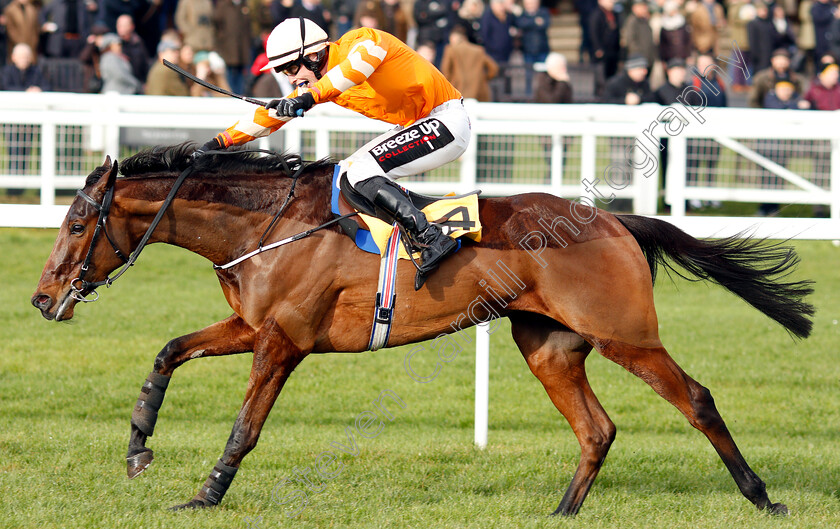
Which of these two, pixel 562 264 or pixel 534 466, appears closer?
pixel 562 264

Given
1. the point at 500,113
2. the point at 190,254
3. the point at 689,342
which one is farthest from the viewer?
the point at 190,254

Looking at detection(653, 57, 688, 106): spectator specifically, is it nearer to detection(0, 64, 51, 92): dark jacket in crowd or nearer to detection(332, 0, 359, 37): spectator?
detection(332, 0, 359, 37): spectator

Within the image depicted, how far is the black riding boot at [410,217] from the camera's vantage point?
14.6ft

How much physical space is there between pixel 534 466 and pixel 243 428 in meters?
1.74

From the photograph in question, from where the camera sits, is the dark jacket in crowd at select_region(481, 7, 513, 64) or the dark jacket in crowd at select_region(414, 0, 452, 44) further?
the dark jacket in crowd at select_region(481, 7, 513, 64)

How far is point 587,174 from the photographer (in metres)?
8.98

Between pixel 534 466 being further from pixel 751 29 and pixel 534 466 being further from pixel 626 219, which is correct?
pixel 751 29

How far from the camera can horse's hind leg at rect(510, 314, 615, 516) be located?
4.87 meters

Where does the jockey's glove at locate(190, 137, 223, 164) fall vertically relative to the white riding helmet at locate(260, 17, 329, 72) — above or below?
below

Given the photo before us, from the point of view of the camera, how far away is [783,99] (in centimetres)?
1210

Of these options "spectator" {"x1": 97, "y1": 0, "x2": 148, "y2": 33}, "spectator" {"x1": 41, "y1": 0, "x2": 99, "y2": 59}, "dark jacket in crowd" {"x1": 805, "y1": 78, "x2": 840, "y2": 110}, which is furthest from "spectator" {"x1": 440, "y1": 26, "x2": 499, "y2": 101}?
"spectator" {"x1": 41, "y1": 0, "x2": 99, "y2": 59}

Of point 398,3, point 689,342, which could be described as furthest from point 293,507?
point 398,3

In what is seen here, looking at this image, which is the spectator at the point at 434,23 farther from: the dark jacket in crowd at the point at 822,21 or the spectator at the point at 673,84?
the dark jacket in crowd at the point at 822,21

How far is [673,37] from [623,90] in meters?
3.96
